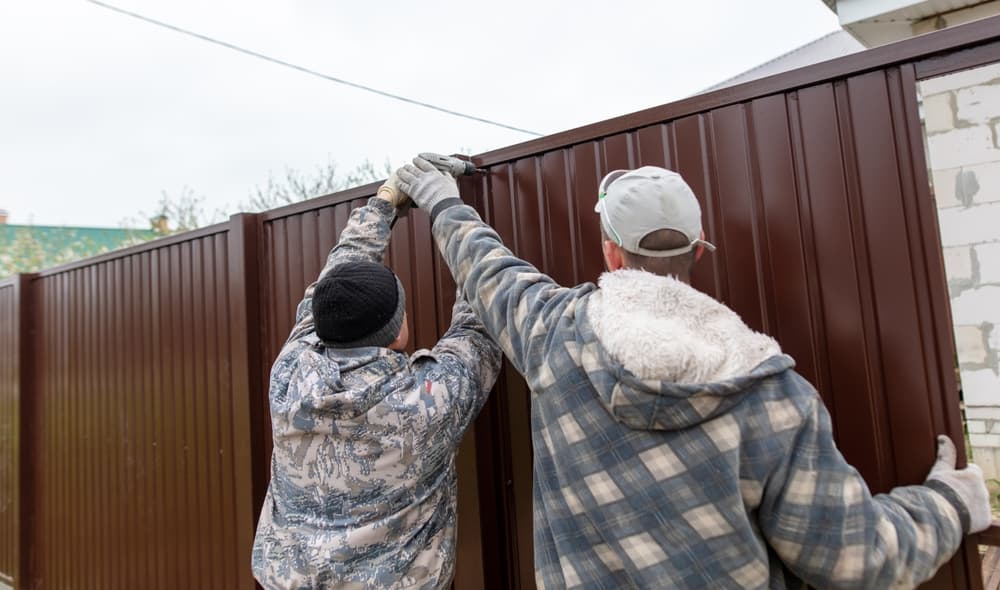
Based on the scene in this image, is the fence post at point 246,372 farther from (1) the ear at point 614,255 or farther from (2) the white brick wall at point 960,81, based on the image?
(2) the white brick wall at point 960,81

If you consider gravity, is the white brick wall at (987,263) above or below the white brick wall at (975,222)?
below

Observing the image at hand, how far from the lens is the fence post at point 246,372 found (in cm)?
281

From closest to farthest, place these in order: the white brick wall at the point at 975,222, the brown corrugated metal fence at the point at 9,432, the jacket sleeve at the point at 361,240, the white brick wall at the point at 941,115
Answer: the jacket sleeve at the point at 361,240 → the white brick wall at the point at 975,222 → the white brick wall at the point at 941,115 → the brown corrugated metal fence at the point at 9,432

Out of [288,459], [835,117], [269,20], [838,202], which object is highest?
[269,20]

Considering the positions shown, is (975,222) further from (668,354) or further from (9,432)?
(9,432)

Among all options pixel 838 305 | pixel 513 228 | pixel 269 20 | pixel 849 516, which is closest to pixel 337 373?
pixel 513 228

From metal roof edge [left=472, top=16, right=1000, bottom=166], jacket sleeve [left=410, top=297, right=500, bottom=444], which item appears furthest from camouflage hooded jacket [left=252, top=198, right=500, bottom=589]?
metal roof edge [left=472, top=16, right=1000, bottom=166]

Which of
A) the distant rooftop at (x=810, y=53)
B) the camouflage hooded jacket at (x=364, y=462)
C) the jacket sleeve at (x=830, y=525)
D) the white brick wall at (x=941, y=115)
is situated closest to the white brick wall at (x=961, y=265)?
the white brick wall at (x=941, y=115)

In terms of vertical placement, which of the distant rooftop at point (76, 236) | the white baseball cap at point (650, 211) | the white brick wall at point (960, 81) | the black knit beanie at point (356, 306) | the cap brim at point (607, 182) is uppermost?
the distant rooftop at point (76, 236)

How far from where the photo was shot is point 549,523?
1.39 meters

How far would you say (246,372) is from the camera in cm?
285

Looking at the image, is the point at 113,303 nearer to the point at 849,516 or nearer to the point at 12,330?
the point at 12,330

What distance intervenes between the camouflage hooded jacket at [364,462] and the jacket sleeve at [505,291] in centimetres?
30

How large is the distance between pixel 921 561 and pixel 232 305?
9.30 feet
